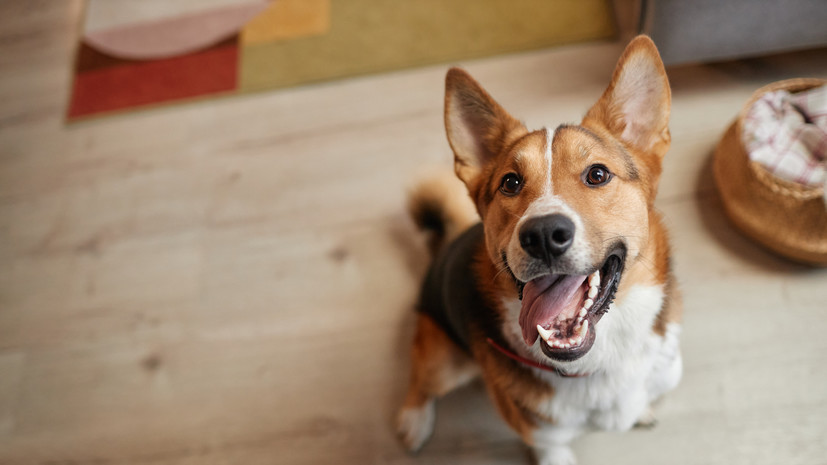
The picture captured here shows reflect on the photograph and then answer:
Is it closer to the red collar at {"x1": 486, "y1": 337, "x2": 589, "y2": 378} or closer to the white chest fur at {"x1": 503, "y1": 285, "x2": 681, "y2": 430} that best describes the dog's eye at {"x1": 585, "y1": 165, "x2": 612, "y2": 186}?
the white chest fur at {"x1": 503, "y1": 285, "x2": 681, "y2": 430}

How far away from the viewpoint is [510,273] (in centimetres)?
151

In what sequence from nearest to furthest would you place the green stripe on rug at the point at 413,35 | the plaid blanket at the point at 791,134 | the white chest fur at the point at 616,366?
the white chest fur at the point at 616,366 → the plaid blanket at the point at 791,134 → the green stripe on rug at the point at 413,35

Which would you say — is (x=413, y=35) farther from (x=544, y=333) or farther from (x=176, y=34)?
(x=544, y=333)

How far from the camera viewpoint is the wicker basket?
208cm

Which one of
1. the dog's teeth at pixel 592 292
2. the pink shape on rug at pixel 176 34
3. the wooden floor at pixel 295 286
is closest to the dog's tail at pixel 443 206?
the wooden floor at pixel 295 286

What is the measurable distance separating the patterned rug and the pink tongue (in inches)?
76.9

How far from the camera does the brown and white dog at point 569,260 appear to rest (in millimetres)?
1383

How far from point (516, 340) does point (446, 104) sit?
723 mm

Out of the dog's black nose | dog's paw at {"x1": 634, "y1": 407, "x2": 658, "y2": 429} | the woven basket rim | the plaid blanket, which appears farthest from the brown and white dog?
the plaid blanket

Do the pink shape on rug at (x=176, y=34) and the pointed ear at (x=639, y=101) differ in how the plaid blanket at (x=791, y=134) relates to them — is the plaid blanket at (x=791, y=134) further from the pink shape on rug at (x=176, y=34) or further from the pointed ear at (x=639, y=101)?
the pink shape on rug at (x=176, y=34)

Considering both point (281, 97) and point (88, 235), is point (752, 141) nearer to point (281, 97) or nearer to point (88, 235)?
point (281, 97)

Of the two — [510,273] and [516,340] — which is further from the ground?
[510,273]

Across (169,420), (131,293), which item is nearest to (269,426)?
(169,420)

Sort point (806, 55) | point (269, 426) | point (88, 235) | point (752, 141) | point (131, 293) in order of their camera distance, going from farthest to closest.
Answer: point (88, 235), point (131, 293), point (806, 55), point (269, 426), point (752, 141)
